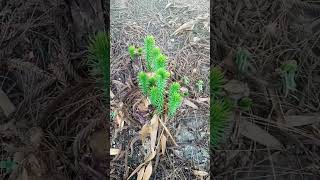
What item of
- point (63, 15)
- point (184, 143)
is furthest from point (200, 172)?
point (63, 15)

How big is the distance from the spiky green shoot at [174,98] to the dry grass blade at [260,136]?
257mm

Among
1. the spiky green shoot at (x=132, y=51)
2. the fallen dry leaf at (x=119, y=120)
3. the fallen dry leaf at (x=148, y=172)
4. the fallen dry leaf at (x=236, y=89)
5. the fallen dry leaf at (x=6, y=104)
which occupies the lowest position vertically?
the fallen dry leaf at (x=148, y=172)

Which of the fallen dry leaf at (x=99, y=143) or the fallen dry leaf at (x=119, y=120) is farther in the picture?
the fallen dry leaf at (x=119, y=120)

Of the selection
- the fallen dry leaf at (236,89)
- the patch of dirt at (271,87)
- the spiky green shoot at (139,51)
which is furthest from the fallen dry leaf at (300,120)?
the spiky green shoot at (139,51)

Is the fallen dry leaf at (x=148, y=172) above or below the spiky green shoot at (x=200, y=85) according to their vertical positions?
below

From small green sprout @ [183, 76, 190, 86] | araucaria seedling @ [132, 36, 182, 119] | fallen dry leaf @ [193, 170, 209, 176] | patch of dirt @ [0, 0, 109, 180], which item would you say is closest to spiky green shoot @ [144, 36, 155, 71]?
araucaria seedling @ [132, 36, 182, 119]

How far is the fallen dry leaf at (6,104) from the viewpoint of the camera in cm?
112

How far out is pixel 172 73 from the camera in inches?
49.9

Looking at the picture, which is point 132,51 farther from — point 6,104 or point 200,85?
point 6,104

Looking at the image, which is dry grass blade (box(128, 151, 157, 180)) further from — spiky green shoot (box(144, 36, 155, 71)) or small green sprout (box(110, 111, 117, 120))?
spiky green shoot (box(144, 36, 155, 71))

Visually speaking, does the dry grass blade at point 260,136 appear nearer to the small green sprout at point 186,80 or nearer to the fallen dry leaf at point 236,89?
the fallen dry leaf at point 236,89

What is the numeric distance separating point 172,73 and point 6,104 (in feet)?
1.61

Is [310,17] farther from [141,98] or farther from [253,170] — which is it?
[141,98]

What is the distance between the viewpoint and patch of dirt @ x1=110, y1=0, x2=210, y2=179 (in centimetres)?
127
